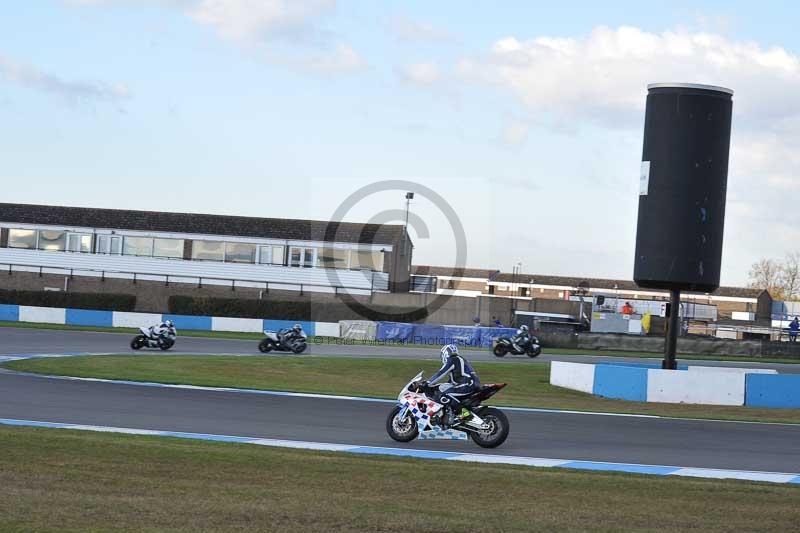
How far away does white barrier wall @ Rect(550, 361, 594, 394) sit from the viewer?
2545 cm

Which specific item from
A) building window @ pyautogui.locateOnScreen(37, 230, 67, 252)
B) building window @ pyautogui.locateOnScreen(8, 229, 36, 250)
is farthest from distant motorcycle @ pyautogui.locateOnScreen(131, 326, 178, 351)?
building window @ pyautogui.locateOnScreen(8, 229, 36, 250)

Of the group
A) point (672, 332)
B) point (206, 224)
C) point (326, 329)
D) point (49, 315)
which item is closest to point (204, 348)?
point (326, 329)

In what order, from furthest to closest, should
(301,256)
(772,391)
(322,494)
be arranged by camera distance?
(301,256) < (772,391) < (322,494)

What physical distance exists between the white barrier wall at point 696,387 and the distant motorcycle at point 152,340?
16.4m

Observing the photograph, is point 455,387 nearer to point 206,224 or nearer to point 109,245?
point 206,224

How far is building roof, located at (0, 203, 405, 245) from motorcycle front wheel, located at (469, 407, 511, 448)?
151ft

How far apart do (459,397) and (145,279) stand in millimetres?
47065

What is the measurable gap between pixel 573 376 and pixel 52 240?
4325cm

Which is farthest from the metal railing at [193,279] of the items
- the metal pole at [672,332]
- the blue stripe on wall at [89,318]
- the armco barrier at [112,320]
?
the metal pole at [672,332]

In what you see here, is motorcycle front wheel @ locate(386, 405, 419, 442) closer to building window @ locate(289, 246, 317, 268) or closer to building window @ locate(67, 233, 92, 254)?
building window @ locate(289, 246, 317, 268)

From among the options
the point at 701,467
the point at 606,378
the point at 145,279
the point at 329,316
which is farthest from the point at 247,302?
the point at 701,467

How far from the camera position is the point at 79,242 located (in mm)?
62062

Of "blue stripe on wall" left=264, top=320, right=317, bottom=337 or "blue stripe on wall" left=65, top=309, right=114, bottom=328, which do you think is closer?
"blue stripe on wall" left=264, top=320, right=317, bottom=337

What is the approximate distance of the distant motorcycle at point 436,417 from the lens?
1452 centimetres
